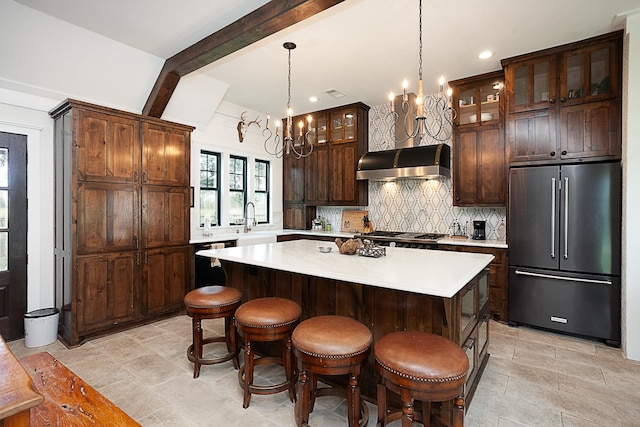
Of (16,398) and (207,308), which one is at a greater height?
(16,398)

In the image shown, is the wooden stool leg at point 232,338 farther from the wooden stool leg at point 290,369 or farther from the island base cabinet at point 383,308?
the wooden stool leg at point 290,369

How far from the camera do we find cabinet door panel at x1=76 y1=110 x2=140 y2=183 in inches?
130

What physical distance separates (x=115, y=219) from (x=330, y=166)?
3421mm

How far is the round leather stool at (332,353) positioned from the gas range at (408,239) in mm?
2544

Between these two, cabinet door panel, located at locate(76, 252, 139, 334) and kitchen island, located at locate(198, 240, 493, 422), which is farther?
cabinet door panel, located at locate(76, 252, 139, 334)

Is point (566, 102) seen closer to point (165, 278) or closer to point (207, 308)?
point (207, 308)

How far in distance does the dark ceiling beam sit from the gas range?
298cm

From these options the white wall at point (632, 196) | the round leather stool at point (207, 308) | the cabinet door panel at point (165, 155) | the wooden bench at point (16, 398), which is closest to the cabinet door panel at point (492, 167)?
the white wall at point (632, 196)

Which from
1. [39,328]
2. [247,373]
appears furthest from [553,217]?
[39,328]

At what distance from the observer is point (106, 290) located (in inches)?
137

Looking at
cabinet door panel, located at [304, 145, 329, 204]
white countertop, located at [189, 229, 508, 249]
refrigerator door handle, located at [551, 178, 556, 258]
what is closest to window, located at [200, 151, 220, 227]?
white countertop, located at [189, 229, 508, 249]

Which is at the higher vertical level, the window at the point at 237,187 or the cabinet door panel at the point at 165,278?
the window at the point at 237,187

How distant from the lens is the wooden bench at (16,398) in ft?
3.09

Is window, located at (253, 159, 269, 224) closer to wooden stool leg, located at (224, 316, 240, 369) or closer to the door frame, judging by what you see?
the door frame
